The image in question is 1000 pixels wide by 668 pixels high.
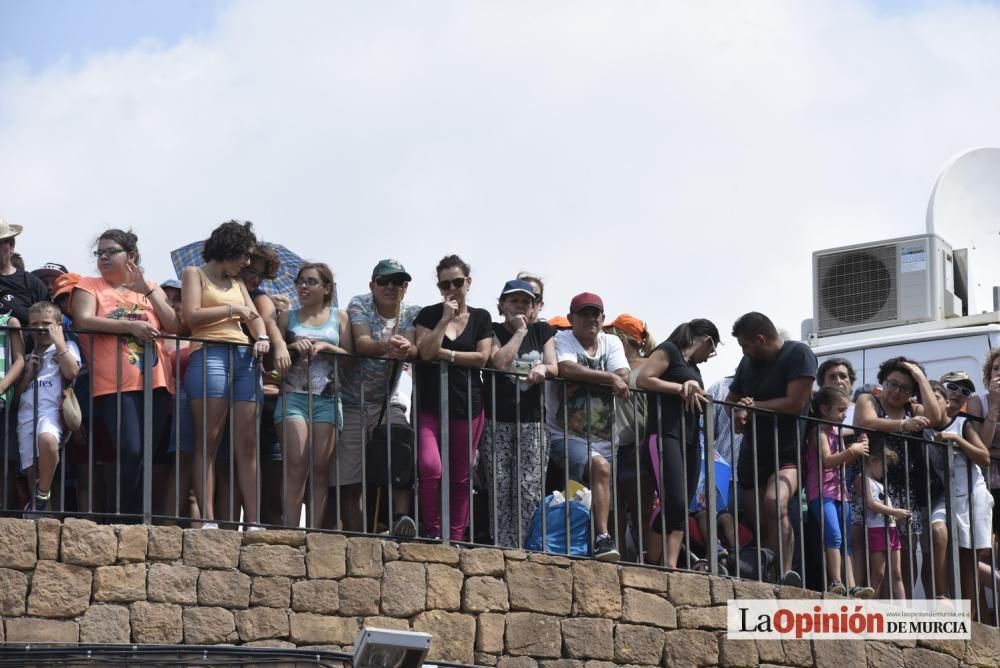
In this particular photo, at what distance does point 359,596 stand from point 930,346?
6.08 meters

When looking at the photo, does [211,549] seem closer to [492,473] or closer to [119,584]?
[119,584]

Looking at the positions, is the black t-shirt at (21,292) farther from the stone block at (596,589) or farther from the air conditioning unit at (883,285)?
the air conditioning unit at (883,285)

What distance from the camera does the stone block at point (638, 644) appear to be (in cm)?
1088

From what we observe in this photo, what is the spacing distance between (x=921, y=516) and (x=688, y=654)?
6.68 ft

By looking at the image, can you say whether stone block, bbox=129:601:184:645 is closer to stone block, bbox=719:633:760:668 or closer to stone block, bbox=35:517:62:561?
stone block, bbox=35:517:62:561

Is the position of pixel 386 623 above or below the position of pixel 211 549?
below

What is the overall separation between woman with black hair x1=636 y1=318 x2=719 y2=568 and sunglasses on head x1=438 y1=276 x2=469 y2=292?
1151mm

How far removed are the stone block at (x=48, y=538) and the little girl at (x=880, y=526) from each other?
4.76m

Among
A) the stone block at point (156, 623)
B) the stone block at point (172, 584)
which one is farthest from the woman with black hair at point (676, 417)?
the stone block at point (156, 623)

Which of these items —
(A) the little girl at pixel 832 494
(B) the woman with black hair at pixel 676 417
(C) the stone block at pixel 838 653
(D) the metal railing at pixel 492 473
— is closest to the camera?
(D) the metal railing at pixel 492 473

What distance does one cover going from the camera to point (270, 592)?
10039 millimetres

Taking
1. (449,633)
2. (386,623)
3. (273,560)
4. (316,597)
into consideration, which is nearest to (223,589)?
(273,560)

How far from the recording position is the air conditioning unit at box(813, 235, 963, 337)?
15.6 m

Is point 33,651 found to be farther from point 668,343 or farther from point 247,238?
point 668,343
